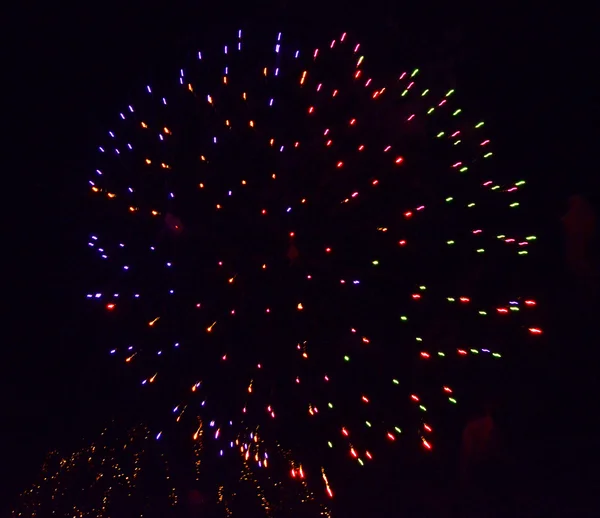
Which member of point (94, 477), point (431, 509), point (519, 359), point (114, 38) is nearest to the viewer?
point (431, 509)

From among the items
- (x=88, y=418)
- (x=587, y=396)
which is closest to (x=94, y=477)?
(x=88, y=418)

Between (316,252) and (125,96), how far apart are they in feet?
4.89

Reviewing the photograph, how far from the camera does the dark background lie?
282 cm

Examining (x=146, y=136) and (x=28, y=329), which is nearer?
(x=146, y=136)

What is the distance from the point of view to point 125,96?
328cm

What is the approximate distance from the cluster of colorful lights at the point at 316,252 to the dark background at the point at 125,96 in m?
0.23

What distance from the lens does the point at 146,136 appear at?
113 inches

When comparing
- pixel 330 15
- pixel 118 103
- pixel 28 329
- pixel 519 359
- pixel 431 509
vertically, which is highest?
pixel 118 103

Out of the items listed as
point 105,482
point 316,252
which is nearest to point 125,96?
point 316,252

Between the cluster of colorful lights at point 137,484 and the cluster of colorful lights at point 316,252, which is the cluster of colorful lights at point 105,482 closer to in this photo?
the cluster of colorful lights at point 137,484

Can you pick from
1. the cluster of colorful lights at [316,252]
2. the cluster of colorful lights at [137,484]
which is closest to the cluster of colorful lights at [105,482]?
the cluster of colorful lights at [137,484]

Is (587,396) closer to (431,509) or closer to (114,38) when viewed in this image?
(431,509)

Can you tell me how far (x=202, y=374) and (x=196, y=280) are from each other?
445 mm

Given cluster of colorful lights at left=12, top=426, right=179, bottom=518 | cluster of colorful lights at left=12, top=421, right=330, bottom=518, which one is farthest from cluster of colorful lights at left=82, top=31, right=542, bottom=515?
cluster of colorful lights at left=12, top=426, right=179, bottom=518
